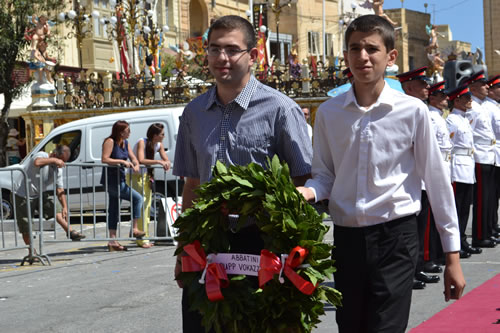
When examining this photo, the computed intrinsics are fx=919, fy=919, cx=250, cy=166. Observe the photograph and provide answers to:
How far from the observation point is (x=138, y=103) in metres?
26.6

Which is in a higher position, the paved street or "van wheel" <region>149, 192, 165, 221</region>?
"van wheel" <region>149, 192, 165, 221</region>

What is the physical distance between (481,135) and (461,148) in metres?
1.09

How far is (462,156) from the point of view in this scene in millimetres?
10461

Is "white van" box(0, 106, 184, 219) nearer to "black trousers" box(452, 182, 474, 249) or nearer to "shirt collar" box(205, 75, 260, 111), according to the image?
"black trousers" box(452, 182, 474, 249)

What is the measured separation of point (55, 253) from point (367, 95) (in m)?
9.11

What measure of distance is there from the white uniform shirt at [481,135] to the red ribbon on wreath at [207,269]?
8.26 m

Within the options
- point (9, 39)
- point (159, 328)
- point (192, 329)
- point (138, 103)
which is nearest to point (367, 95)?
point (192, 329)

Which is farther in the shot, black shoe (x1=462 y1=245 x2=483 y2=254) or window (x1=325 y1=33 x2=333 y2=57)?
window (x1=325 y1=33 x2=333 y2=57)

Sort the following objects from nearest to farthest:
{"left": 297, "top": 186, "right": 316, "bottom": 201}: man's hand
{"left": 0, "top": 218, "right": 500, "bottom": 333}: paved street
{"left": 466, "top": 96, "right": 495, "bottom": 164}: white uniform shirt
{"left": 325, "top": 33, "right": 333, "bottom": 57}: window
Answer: {"left": 297, "top": 186, "right": 316, "bottom": 201}: man's hand
{"left": 0, "top": 218, "right": 500, "bottom": 333}: paved street
{"left": 466, "top": 96, "right": 495, "bottom": 164}: white uniform shirt
{"left": 325, "top": 33, "right": 333, "bottom": 57}: window

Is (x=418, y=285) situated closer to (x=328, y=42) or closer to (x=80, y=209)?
(x=80, y=209)

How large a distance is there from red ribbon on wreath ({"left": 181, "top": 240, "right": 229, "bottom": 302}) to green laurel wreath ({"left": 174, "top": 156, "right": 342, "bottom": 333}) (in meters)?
0.03

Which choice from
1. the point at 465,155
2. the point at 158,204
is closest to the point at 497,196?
the point at 465,155

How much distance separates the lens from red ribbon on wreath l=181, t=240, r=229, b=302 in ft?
12.0

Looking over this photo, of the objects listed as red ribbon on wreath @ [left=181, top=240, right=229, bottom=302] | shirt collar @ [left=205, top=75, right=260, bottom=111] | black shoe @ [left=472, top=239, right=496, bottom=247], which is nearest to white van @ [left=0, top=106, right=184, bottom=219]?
black shoe @ [left=472, top=239, right=496, bottom=247]
